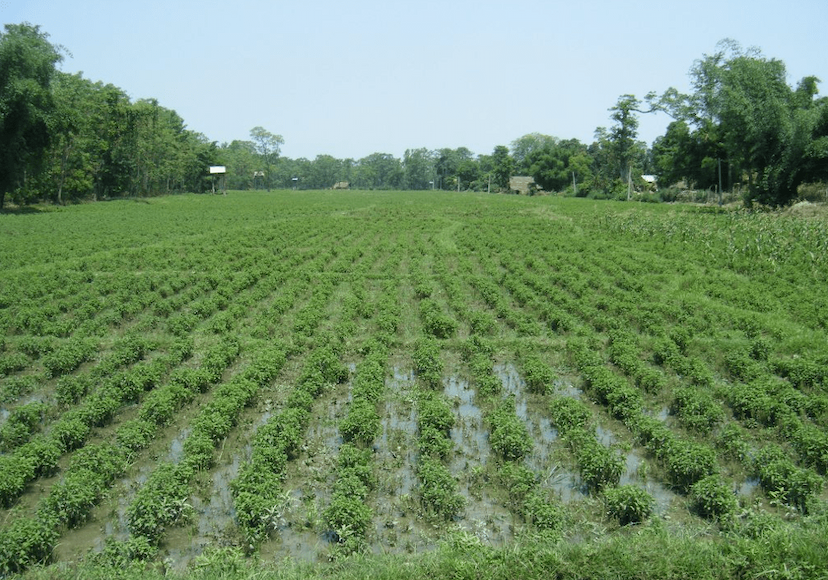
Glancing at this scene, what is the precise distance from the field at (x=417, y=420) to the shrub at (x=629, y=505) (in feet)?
0.11

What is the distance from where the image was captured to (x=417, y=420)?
422 inches

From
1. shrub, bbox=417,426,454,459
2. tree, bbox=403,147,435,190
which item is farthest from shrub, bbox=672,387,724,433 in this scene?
tree, bbox=403,147,435,190

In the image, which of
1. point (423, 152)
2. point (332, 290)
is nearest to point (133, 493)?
point (332, 290)

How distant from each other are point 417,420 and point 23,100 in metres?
44.5

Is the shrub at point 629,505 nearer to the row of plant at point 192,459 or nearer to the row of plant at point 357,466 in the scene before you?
the row of plant at point 357,466

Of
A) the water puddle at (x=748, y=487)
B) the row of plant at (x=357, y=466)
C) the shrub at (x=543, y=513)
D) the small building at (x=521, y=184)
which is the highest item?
the small building at (x=521, y=184)

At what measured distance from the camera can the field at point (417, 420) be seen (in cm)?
707

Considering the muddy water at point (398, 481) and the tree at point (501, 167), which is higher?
the tree at point (501, 167)

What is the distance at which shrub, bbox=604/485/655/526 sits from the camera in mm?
7727

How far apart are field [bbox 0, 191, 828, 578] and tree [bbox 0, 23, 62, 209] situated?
23.6m

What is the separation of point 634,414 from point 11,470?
9.63m

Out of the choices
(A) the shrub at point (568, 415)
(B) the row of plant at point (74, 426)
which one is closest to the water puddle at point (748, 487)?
(A) the shrub at point (568, 415)

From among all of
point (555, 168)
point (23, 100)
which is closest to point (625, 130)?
point (555, 168)

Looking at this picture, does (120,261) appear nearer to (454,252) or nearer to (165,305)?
(165,305)
